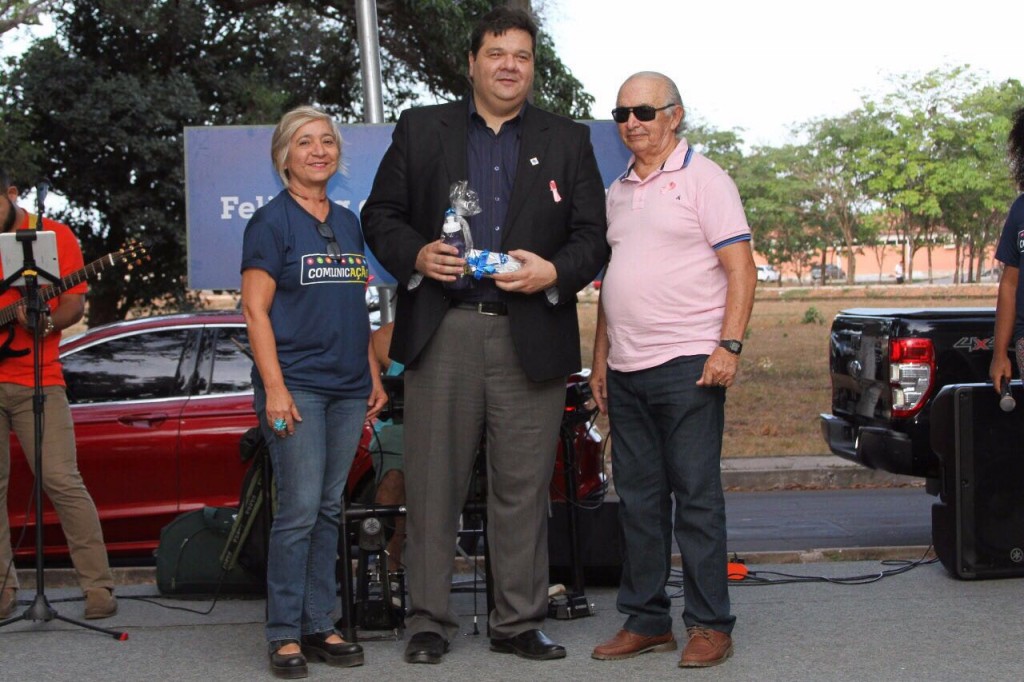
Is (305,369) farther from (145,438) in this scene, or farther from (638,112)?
(145,438)

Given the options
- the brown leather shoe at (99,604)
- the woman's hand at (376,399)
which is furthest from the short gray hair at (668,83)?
the brown leather shoe at (99,604)

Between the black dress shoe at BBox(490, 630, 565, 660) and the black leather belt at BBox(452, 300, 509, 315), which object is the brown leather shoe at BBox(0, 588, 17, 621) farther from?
the black leather belt at BBox(452, 300, 509, 315)

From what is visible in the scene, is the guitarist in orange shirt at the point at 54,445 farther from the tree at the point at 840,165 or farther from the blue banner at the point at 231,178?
the tree at the point at 840,165

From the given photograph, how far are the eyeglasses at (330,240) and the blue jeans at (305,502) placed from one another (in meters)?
0.53

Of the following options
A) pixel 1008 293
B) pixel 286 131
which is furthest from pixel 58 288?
pixel 1008 293

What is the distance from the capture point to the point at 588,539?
19.4ft

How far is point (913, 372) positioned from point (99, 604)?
4.32 meters

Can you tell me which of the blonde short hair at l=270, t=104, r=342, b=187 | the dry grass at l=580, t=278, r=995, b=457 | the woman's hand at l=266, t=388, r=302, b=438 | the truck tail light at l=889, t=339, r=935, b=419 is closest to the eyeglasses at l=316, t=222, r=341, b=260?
the blonde short hair at l=270, t=104, r=342, b=187

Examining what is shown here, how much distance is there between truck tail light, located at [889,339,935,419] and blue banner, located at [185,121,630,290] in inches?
74.9

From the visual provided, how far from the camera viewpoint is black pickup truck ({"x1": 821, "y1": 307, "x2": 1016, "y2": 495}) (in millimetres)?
6996

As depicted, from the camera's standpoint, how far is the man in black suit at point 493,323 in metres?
4.87

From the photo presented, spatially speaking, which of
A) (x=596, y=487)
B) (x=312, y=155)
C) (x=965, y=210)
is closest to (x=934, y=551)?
(x=596, y=487)

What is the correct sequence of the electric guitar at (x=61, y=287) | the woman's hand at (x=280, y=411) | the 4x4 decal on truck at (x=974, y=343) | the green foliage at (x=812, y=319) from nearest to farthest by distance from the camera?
1. the woman's hand at (x=280, y=411)
2. the electric guitar at (x=61, y=287)
3. the 4x4 decal on truck at (x=974, y=343)
4. the green foliage at (x=812, y=319)

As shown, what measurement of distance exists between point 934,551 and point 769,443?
6203 mm
